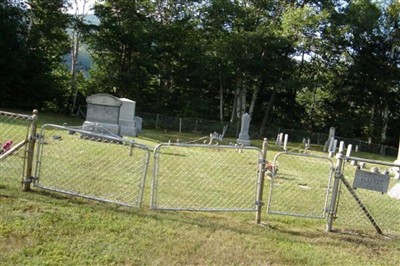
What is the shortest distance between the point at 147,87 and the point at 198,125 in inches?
216

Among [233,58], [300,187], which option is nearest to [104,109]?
[300,187]

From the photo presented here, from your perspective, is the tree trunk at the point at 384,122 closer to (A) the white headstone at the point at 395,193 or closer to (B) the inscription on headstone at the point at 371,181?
(A) the white headstone at the point at 395,193

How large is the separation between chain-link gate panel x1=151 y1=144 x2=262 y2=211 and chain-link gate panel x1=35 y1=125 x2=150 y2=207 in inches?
18.4

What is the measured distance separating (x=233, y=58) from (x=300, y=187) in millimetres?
24048

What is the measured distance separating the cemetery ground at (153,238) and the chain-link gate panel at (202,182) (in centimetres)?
47

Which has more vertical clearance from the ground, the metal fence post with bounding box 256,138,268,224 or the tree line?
the tree line

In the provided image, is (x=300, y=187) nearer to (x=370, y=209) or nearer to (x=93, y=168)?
(x=370, y=209)

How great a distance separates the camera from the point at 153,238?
5.21 meters

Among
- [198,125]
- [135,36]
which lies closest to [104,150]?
[198,125]

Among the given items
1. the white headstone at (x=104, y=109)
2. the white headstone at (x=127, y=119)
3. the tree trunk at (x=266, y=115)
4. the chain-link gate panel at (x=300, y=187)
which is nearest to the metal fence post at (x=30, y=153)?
the chain-link gate panel at (x=300, y=187)

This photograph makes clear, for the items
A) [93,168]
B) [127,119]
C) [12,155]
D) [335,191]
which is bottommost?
[93,168]

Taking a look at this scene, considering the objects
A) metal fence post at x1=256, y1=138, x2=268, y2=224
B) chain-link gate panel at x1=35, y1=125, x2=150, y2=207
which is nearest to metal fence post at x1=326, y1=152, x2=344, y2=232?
metal fence post at x1=256, y1=138, x2=268, y2=224

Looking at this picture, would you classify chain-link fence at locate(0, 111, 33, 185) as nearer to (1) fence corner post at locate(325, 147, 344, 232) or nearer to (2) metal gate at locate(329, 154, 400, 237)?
(1) fence corner post at locate(325, 147, 344, 232)

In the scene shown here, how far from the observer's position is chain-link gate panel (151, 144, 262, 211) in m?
6.69
